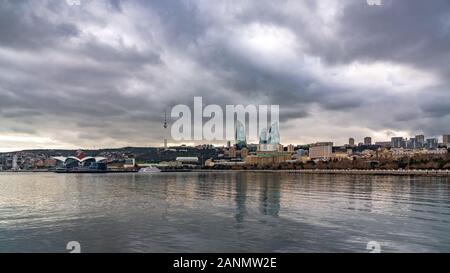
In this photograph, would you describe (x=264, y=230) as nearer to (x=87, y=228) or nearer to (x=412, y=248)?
(x=412, y=248)

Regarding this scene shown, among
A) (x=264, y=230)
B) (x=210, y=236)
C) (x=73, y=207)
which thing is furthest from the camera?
(x=73, y=207)

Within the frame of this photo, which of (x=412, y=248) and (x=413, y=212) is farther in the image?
(x=413, y=212)

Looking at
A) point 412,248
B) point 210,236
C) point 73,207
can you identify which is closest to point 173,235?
Answer: point 210,236

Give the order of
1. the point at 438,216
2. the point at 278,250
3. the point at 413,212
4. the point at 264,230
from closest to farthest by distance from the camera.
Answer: the point at 278,250
the point at 264,230
the point at 438,216
the point at 413,212

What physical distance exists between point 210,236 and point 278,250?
14.7 ft

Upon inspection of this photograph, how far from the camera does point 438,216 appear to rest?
27016 millimetres

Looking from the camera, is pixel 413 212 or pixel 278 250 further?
pixel 413 212

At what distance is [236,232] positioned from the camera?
2098 centimetres

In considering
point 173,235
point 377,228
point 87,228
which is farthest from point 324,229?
point 87,228
